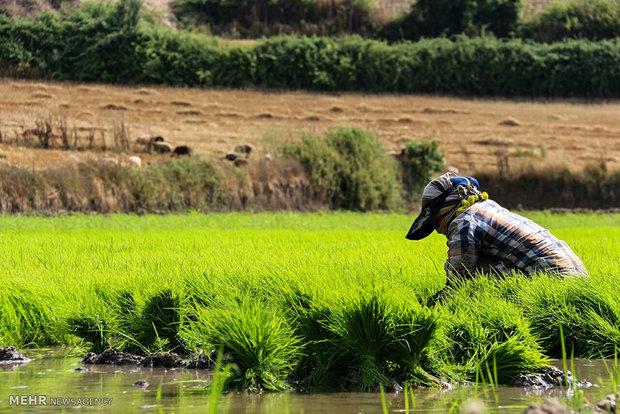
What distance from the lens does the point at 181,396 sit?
4758mm

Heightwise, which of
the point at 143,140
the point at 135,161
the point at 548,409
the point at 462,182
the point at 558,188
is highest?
the point at 462,182

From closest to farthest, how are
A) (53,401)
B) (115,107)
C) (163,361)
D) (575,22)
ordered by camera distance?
(53,401)
(163,361)
(115,107)
(575,22)

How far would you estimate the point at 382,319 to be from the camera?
5145 millimetres

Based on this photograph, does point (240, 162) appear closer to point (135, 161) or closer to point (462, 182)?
point (135, 161)

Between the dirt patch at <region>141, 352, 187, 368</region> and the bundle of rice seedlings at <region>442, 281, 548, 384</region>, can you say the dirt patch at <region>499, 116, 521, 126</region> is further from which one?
the dirt patch at <region>141, 352, 187, 368</region>

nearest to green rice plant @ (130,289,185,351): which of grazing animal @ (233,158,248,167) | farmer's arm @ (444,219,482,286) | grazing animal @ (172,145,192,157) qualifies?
farmer's arm @ (444,219,482,286)

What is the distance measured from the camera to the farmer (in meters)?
6.14

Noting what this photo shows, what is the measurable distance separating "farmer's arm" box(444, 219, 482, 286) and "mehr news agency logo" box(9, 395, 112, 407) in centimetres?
264

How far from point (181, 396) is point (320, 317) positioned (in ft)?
3.73

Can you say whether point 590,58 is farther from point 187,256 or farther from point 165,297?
point 165,297

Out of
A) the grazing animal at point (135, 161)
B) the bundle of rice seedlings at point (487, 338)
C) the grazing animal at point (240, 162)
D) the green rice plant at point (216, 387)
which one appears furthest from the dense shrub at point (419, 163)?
the green rice plant at point (216, 387)

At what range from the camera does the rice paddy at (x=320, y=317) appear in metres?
5.15

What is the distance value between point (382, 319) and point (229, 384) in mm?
978

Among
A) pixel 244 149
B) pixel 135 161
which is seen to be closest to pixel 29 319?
Answer: pixel 135 161
